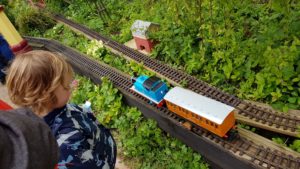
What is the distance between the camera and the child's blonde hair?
7.11 ft

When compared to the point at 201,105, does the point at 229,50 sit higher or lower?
lower

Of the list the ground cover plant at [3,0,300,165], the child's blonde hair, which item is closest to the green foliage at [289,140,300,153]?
the ground cover plant at [3,0,300,165]

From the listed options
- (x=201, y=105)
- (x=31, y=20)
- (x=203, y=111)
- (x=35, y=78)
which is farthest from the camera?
(x=31, y=20)

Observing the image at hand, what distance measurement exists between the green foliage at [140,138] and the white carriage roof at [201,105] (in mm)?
794

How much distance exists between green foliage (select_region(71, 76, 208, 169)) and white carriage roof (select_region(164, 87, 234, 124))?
2.61 ft

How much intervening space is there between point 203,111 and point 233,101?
2.59 feet

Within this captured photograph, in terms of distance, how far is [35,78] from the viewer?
2.16m

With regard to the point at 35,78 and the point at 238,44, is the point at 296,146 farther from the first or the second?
the point at 35,78

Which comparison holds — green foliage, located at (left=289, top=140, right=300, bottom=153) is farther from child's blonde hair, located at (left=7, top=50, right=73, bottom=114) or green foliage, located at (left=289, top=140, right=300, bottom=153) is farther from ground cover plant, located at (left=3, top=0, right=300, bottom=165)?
child's blonde hair, located at (left=7, top=50, right=73, bottom=114)

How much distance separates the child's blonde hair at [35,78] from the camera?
217 cm

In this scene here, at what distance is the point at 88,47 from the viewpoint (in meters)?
6.93

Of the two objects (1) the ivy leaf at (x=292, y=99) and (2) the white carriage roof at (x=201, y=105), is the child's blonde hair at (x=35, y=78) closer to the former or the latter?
(2) the white carriage roof at (x=201, y=105)

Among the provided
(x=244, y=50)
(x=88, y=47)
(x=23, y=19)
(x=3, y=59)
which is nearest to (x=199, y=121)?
(x=244, y=50)

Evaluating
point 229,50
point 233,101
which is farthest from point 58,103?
point 229,50
